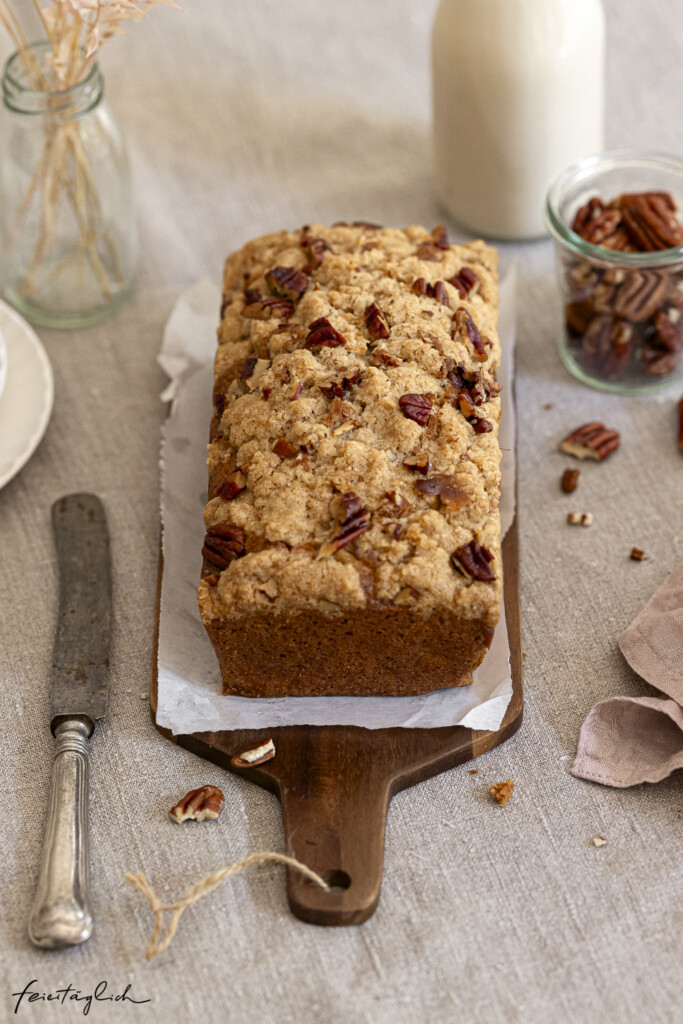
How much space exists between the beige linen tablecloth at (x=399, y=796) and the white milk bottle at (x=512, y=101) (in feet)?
0.50

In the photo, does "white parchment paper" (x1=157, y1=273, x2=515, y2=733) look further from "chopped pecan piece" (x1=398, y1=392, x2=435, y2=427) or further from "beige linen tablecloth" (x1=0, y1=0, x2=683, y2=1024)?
"chopped pecan piece" (x1=398, y1=392, x2=435, y2=427)

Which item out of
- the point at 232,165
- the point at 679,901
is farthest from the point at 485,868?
the point at 232,165

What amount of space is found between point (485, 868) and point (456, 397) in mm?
772

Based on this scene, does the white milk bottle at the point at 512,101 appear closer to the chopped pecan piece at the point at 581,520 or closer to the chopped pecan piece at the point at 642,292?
the chopped pecan piece at the point at 642,292

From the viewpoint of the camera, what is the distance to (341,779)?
5.29 ft

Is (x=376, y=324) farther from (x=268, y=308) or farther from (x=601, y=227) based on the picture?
(x=601, y=227)

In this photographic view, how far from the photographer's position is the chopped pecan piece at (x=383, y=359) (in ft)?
5.86

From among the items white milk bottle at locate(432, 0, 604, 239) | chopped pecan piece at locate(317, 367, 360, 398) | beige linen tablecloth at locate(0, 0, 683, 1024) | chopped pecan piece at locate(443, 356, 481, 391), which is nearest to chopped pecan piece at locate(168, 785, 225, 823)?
Answer: beige linen tablecloth at locate(0, 0, 683, 1024)

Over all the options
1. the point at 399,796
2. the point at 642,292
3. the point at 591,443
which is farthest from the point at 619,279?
the point at 399,796

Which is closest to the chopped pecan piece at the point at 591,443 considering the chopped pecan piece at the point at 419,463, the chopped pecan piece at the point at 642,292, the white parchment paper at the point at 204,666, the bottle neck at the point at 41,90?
the white parchment paper at the point at 204,666

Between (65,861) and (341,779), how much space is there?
428mm

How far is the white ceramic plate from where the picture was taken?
→ 2.08 meters

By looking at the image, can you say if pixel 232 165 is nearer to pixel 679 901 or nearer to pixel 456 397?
pixel 456 397

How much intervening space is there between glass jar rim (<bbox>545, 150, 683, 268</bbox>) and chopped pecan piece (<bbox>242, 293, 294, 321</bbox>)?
617mm
